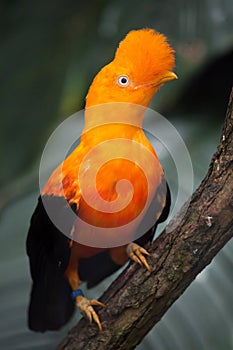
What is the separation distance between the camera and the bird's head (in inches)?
52.8

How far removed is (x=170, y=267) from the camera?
1471 millimetres

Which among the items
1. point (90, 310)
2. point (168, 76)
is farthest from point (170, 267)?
point (168, 76)

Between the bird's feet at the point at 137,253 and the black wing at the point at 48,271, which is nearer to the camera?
the bird's feet at the point at 137,253

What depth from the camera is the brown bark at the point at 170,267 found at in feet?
4.45

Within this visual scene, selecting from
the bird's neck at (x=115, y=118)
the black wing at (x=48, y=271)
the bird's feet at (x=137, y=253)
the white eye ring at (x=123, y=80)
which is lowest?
the black wing at (x=48, y=271)

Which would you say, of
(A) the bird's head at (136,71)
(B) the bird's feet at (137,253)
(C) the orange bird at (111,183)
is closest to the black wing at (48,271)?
(C) the orange bird at (111,183)

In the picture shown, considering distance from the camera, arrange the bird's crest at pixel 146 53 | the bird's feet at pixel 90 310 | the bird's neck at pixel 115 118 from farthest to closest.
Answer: the bird's feet at pixel 90 310, the bird's neck at pixel 115 118, the bird's crest at pixel 146 53

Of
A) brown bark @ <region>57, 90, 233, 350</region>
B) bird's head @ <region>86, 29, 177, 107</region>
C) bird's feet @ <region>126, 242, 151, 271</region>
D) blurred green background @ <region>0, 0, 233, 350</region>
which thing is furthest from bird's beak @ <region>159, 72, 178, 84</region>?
blurred green background @ <region>0, 0, 233, 350</region>

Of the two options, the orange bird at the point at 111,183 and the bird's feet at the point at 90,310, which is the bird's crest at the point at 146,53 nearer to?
the orange bird at the point at 111,183

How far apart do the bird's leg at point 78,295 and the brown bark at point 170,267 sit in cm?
2

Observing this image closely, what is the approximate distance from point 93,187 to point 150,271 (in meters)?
0.22

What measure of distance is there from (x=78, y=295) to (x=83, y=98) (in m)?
1.12

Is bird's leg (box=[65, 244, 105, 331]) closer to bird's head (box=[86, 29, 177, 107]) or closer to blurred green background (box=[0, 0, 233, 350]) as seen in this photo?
blurred green background (box=[0, 0, 233, 350])

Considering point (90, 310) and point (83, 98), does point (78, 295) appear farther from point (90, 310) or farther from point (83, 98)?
point (83, 98)
